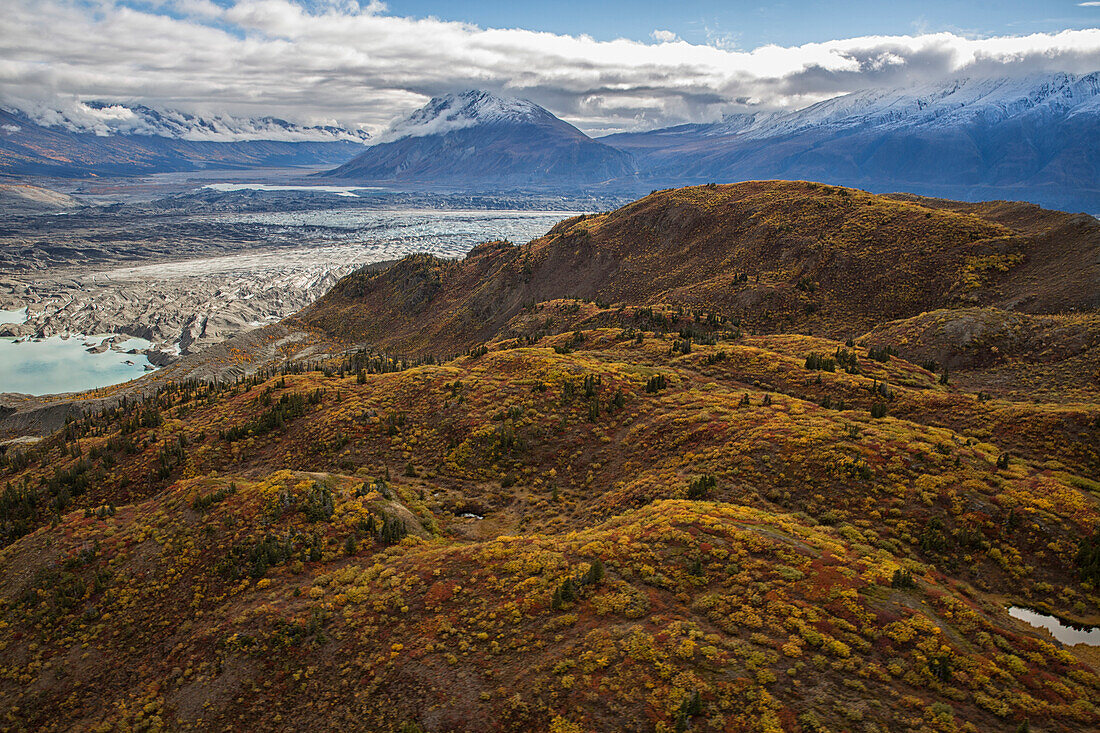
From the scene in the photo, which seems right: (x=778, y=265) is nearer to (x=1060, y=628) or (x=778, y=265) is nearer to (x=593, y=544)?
(x=1060, y=628)

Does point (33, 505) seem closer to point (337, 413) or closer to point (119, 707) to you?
point (337, 413)

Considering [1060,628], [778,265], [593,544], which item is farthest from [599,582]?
[778,265]

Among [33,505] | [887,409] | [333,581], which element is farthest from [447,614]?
[33,505]

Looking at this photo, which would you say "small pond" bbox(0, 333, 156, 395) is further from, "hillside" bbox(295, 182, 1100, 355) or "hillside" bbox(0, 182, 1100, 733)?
"hillside" bbox(0, 182, 1100, 733)

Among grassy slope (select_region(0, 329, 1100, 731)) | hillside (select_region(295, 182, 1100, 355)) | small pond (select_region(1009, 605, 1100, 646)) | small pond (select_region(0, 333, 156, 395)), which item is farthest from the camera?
small pond (select_region(0, 333, 156, 395))

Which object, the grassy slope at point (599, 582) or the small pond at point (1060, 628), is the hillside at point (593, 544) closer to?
the grassy slope at point (599, 582)

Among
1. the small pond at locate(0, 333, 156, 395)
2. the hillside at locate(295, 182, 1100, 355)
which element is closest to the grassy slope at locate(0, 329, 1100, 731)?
the hillside at locate(295, 182, 1100, 355)
